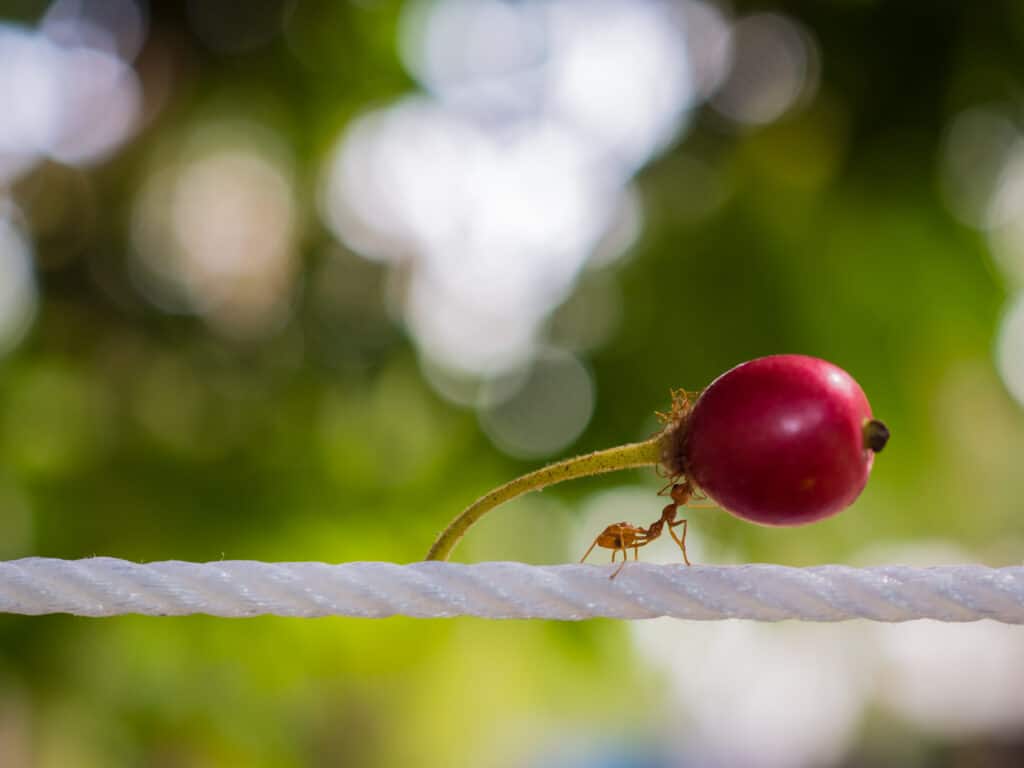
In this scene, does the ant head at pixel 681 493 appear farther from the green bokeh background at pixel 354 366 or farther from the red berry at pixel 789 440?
the green bokeh background at pixel 354 366

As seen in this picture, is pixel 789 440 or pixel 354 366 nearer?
pixel 789 440

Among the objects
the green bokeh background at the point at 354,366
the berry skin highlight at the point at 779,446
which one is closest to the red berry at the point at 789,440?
the berry skin highlight at the point at 779,446

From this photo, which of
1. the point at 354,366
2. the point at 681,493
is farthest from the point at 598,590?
the point at 354,366

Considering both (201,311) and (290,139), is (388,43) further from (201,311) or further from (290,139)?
(201,311)

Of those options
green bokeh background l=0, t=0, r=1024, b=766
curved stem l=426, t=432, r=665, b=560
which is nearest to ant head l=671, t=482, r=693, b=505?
curved stem l=426, t=432, r=665, b=560

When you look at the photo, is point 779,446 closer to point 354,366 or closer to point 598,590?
point 598,590

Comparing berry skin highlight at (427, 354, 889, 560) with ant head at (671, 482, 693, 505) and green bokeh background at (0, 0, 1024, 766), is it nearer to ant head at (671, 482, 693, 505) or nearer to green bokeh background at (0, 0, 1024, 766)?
ant head at (671, 482, 693, 505)
